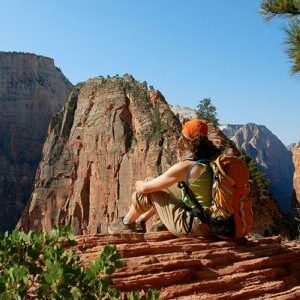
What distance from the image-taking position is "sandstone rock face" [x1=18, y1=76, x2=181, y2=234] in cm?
3853

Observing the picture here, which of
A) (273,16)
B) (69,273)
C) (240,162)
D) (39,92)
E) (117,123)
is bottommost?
(69,273)

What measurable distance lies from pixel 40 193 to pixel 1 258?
4665cm

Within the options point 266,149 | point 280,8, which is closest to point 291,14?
point 280,8

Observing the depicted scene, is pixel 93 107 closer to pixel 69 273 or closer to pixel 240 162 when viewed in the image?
pixel 240 162

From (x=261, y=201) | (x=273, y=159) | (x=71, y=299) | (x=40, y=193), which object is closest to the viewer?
(x=71, y=299)

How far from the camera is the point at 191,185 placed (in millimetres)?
6211

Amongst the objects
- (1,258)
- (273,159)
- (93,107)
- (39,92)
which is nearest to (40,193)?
(93,107)

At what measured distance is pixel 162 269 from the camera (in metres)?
5.50

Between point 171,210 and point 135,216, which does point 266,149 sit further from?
point 171,210

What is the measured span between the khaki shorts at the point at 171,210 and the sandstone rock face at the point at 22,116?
232ft

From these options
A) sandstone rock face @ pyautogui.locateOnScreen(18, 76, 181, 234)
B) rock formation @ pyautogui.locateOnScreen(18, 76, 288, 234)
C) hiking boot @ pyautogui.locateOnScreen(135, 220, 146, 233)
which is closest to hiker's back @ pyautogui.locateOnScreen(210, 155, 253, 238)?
hiking boot @ pyautogui.locateOnScreen(135, 220, 146, 233)

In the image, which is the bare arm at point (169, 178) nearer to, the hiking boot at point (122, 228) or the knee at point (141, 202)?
the knee at point (141, 202)

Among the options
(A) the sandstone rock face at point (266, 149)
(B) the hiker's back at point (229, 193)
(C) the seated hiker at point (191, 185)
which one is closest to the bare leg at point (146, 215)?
(C) the seated hiker at point (191, 185)

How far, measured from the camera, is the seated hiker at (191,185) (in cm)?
620
